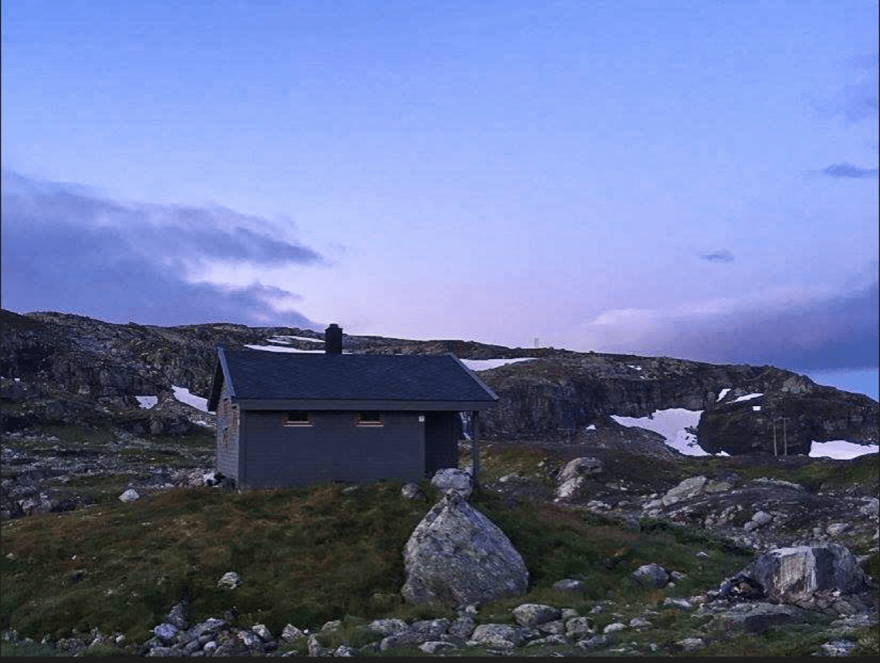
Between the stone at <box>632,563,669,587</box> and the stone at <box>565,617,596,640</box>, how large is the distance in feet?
21.3

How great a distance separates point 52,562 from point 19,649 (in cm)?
715

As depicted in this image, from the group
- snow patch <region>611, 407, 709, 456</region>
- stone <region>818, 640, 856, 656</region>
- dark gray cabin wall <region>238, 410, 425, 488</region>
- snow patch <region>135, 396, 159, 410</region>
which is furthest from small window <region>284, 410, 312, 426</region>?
snow patch <region>611, 407, 709, 456</region>

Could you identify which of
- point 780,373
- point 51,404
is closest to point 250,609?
point 51,404

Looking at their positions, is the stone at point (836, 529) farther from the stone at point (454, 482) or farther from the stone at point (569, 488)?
the stone at point (454, 482)

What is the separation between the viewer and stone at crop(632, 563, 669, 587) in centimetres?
2650

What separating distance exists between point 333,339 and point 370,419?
263 inches

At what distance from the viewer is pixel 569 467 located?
61.7 m

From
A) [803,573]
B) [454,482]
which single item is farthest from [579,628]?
[454,482]

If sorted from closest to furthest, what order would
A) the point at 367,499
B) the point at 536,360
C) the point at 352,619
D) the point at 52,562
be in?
the point at 352,619
the point at 52,562
the point at 367,499
the point at 536,360

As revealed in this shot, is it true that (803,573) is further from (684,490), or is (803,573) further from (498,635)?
(684,490)

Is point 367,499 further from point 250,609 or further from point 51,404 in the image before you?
point 51,404

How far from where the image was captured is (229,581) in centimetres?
2467

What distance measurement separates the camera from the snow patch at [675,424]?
11011cm

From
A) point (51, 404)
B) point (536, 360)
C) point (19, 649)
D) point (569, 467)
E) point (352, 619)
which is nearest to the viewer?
point (19, 649)
